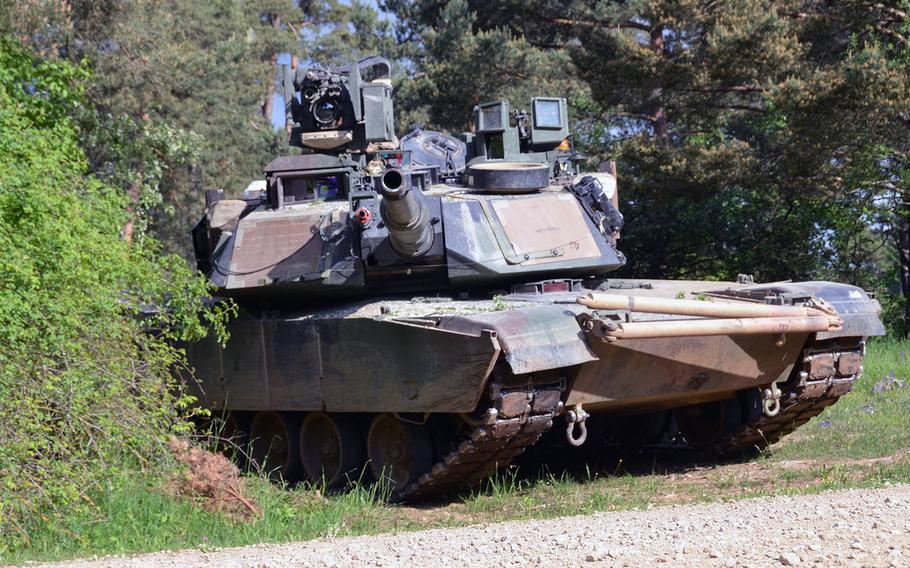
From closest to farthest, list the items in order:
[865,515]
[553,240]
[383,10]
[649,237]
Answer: [865,515] < [553,240] < [649,237] < [383,10]

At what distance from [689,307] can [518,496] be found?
2.03 metres

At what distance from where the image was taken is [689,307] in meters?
9.09

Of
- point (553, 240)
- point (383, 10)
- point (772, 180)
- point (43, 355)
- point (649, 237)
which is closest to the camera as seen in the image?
point (43, 355)

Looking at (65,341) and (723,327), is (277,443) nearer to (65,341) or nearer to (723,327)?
(65,341)

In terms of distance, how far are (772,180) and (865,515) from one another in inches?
525

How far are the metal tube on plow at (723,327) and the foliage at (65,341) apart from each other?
10.6ft

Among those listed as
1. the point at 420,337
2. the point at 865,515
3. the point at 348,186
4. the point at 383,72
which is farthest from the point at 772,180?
the point at 865,515

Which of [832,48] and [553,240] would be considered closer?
[553,240]

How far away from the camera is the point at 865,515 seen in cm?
705

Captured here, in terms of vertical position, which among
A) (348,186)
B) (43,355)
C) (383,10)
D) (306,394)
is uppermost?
(383,10)

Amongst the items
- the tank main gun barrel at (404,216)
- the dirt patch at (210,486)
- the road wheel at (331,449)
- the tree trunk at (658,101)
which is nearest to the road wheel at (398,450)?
the road wheel at (331,449)

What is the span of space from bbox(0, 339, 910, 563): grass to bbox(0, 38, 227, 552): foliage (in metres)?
0.28

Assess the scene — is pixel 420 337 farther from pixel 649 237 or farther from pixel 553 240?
pixel 649 237

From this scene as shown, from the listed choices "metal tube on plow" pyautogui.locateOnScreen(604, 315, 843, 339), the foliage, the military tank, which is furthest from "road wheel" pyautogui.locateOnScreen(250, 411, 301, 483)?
"metal tube on plow" pyautogui.locateOnScreen(604, 315, 843, 339)
